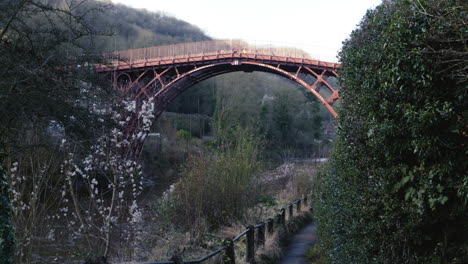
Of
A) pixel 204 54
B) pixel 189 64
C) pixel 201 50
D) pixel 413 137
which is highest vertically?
pixel 201 50

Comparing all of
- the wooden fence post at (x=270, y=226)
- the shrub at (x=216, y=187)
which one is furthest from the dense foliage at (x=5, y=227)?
the wooden fence post at (x=270, y=226)

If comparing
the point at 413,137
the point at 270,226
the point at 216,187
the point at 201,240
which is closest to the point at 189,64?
the point at 216,187

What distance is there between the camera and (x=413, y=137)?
13.4 ft

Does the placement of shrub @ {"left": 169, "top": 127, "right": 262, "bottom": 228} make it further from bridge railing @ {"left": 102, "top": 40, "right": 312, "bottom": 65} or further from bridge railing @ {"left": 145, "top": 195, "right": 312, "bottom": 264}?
bridge railing @ {"left": 102, "top": 40, "right": 312, "bottom": 65}

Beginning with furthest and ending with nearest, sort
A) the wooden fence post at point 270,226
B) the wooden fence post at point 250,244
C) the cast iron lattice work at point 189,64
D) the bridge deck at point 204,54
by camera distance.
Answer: the bridge deck at point 204,54
the cast iron lattice work at point 189,64
the wooden fence post at point 270,226
the wooden fence post at point 250,244

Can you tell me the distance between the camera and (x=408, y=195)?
418 centimetres

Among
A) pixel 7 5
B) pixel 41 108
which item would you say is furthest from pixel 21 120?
pixel 7 5

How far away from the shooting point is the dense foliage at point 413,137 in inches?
151

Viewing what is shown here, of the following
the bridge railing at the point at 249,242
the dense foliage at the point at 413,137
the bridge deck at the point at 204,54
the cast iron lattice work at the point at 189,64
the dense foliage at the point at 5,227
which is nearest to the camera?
the dense foliage at the point at 413,137

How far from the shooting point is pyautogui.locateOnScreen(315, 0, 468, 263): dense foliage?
3834mm

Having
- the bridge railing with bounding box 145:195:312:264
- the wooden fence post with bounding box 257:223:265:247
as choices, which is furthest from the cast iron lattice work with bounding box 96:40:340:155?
the wooden fence post with bounding box 257:223:265:247

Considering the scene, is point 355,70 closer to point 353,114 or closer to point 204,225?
point 353,114

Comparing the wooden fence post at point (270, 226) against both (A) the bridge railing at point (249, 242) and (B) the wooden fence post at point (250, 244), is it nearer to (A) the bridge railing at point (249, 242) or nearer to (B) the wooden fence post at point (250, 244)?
(A) the bridge railing at point (249, 242)

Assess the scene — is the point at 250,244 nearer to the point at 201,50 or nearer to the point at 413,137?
the point at 413,137
